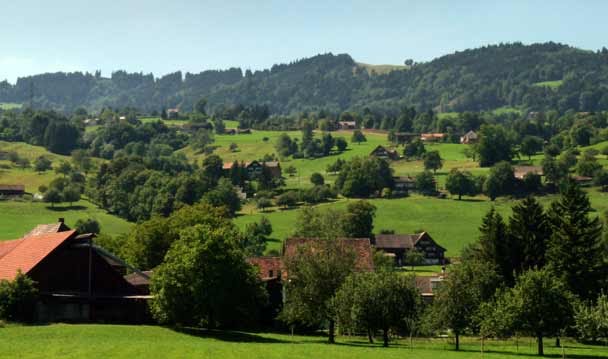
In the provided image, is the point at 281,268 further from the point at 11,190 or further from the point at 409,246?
the point at 11,190

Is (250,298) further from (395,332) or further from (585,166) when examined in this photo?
(585,166)

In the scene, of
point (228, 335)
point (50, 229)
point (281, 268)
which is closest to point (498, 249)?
point (281, 268)

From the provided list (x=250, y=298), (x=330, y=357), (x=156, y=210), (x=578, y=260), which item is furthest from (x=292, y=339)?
(x=156, y=210)

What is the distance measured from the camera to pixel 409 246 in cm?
13188

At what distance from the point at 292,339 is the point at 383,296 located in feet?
20.0

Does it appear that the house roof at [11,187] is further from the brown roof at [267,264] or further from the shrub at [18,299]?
the shrub at [18,299]

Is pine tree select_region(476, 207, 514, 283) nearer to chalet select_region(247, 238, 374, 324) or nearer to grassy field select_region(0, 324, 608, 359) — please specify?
chalet select_region(247, 238, 374, 324)

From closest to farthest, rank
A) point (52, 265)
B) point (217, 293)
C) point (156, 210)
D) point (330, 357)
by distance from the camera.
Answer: point (330, 357) → point (217, 293) → point (52, 265) → point (156, 210)

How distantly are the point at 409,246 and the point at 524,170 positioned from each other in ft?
153

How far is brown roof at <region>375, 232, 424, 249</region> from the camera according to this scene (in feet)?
434

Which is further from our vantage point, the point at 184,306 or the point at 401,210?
the point at 401,210

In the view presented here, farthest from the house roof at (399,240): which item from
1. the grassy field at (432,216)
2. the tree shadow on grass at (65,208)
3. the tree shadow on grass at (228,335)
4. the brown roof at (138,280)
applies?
the tree shadow on grass at (228,335)

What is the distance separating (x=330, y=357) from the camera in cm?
4269

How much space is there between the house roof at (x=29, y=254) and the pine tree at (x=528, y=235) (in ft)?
109
